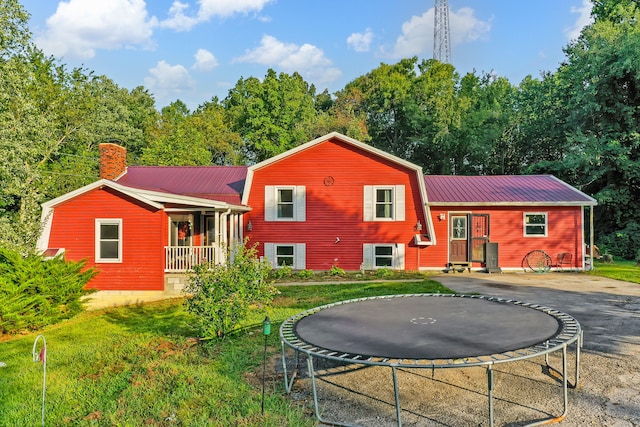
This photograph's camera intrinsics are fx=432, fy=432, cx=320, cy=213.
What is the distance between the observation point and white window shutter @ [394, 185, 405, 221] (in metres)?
16.1

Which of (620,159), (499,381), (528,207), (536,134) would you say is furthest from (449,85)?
(499,381)

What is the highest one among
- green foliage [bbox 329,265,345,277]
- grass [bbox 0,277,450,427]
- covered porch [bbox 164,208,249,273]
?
covered porch [bbox 164,208,249,273]

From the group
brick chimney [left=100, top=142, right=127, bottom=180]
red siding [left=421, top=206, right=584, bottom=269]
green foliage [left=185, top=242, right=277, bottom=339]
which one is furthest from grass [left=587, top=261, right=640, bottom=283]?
brick chimney [left=100, top=142, right=127, bottom=180]

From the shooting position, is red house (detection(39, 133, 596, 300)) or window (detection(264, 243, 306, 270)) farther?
window (detection(264, 243, 306, 270))

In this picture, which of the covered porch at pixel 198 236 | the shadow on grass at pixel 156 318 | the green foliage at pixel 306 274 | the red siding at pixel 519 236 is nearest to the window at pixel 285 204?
the covered porch at pixel 198 236

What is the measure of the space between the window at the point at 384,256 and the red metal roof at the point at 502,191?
224 centimetres

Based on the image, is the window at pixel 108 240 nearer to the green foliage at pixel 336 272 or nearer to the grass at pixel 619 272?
the green foliage at pixel 336 272

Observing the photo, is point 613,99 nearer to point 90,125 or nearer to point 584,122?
point 584,122

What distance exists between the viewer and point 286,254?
650 inches

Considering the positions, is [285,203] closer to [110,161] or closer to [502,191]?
[110,161]

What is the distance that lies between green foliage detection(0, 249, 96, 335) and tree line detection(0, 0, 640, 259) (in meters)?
3.48

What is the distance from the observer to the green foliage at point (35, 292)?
27.3 feet

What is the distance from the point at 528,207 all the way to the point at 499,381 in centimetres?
1259

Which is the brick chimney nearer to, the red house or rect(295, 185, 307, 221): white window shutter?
the red house
